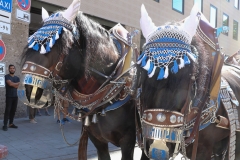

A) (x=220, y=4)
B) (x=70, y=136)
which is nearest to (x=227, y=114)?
(x=70, y=136)

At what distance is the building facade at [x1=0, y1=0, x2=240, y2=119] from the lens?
8.34 meters

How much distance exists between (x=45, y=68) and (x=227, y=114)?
1.72 meters

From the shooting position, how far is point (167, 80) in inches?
73.7

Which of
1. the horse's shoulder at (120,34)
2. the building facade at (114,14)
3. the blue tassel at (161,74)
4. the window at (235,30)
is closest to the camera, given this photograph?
the blue tassel at (161,74)

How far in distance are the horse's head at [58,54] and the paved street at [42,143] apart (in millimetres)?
3094

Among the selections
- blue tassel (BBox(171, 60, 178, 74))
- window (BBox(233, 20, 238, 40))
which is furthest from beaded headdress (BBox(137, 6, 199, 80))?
window (BBox(233, 20, 238, 40))

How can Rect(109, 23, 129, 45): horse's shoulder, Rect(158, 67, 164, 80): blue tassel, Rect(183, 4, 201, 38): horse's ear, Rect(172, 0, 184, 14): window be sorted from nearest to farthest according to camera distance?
1. Rect(158, 67, 164, 80): blue tassel
2. Rect(183, 4, 201, 38): horse's ear
3. Rect(109, 23, 129, 45): horse's shoulder
4. Rect(172, 0, 184, 14): window

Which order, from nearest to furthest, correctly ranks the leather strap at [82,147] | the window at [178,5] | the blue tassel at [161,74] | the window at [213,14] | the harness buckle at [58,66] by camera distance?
the blue tassel at [161,74]
the harness buckle at [58,66]
the leather strap at [82,147]
the window at [178,5]
the window at [213,14]

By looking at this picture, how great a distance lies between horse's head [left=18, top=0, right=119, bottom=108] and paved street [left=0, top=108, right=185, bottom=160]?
309 cm

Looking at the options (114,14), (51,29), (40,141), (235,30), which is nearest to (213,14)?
(235,30)

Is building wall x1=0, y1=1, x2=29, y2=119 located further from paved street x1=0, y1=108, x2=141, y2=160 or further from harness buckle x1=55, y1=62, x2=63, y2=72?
harness buckle x1=55, y1=62, x2=63, y2=72

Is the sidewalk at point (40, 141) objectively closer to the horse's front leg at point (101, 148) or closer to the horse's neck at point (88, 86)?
the horse's front leg at point (101, 148)

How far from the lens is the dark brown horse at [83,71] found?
243 cm

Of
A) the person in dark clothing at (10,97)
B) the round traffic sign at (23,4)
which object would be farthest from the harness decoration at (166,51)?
the person in dark clothing at (10,97)
